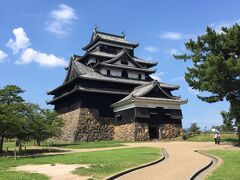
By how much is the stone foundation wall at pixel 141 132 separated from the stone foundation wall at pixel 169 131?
2157mm

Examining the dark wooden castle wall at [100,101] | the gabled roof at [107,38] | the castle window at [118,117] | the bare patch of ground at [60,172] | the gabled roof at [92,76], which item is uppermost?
the gabled roof at [107,38]

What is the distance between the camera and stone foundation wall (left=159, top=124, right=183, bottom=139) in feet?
151

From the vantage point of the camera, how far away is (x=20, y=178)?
49.3 ft

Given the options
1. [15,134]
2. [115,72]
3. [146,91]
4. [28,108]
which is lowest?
[15,134]

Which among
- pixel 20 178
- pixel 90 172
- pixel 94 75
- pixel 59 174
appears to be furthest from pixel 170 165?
pixel 94 75

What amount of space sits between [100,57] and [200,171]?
40.0 metres

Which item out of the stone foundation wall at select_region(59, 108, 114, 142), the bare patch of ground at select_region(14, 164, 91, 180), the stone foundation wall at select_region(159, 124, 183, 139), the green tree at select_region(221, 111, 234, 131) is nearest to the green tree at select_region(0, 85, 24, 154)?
the bare patch of ground at select_region(14, 164, 91, 180)

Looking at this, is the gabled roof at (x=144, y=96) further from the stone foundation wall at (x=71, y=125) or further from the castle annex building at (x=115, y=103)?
the stone foundation wall at (x=71, y=125)

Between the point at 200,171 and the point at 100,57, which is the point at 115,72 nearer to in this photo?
the point at 100,57

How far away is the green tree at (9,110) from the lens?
2986 centimetres

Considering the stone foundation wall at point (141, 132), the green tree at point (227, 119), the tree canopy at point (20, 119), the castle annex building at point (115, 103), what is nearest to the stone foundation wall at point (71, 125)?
the castle annex building at point (115, 103)

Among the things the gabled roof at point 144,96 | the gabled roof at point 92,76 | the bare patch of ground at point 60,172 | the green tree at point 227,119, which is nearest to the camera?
the bare patch of ground at point 60,172

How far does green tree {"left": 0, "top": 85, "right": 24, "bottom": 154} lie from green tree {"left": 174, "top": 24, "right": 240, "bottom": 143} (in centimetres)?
1766

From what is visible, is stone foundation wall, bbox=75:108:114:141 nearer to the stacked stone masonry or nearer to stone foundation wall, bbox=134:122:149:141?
the stacked stone masonry
